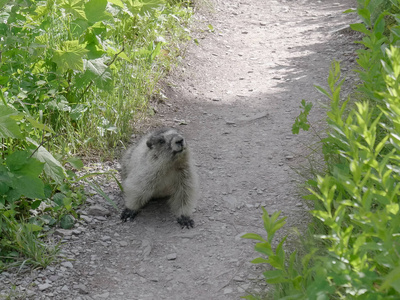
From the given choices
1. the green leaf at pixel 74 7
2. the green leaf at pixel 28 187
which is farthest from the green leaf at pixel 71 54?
the green leaf at pixel 28 187

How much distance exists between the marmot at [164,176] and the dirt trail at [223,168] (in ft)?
0.59

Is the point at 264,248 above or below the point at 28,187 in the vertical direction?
above

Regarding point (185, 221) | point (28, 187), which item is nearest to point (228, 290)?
point (185, 221)

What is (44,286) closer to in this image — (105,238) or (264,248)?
(105,238)

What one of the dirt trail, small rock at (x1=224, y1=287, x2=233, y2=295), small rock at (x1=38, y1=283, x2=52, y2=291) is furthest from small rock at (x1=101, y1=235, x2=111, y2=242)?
small rock at (x1=224, y1=287, x2=233, y2=295)

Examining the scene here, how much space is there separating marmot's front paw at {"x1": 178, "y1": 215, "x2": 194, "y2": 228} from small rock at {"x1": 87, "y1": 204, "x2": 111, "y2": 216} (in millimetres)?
802

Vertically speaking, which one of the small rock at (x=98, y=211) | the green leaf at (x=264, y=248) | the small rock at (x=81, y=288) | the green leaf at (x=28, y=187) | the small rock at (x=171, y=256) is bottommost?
the small rock at (x=171, y=256)

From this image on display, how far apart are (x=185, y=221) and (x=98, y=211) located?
95cm

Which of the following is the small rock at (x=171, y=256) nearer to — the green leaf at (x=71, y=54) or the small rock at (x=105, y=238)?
the small rock at (x=105, y=238)

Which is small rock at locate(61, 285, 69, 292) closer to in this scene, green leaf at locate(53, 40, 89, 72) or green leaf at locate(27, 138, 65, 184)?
green leaf at locate(27, 138, 65, 184)

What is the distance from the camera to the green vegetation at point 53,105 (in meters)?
4.35

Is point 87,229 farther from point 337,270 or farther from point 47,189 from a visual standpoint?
point 337,270

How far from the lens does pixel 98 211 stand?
5387mm

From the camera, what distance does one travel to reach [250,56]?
366 inches
